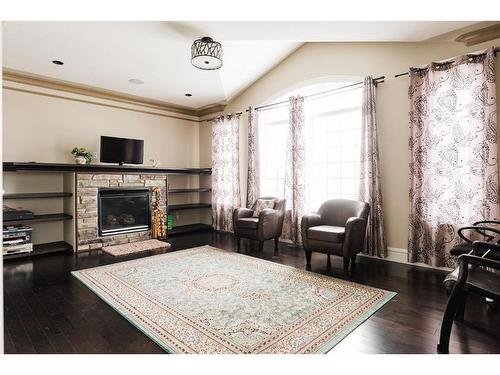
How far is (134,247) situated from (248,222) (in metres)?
1.85

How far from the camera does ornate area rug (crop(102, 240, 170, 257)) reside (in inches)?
164

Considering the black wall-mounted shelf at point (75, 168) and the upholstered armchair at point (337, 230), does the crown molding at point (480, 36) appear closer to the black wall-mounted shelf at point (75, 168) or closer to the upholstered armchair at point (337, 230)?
the upholstered armchair at point (337, 230)

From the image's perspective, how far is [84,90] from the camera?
4.95 m

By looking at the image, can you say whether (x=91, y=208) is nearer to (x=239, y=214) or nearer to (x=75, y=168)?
(x=75, y=168)

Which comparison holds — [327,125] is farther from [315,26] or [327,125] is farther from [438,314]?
[438,314]

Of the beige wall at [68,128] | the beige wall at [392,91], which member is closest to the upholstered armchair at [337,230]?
the beige wall at [392,91]

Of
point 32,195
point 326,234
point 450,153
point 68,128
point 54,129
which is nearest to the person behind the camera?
point 450,153

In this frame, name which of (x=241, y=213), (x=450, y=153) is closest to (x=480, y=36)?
(x=450, y=153)

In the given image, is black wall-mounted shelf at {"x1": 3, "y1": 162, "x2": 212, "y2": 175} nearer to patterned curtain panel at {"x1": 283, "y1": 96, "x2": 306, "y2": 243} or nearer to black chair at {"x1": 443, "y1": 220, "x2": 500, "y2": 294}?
patterned curtain panel at {"x1": 283, "y1": 96, "x2": 306, "y2": 243}

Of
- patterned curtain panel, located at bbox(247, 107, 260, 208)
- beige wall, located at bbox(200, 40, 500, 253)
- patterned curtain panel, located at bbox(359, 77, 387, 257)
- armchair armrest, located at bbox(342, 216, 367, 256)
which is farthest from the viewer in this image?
patterned curtain panel, located at bbox(247, 107, 260, 208)

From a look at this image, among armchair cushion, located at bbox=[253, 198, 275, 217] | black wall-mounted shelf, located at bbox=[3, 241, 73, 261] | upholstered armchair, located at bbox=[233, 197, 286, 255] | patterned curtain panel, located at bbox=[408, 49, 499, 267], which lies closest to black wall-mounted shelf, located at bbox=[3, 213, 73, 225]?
black wall-mounted shelf, located at bbox=[3, 241, 73, 261]

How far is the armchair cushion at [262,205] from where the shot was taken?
466cm

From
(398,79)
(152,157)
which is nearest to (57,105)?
(152,157)

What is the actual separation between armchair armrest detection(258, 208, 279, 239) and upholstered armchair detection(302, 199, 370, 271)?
730mm
